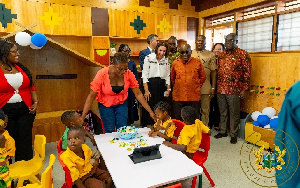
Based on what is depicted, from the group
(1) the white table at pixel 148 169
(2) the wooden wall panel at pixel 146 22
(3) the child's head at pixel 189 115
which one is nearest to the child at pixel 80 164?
(1) the white table at pixel 148 169

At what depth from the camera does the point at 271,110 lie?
3.60 meters

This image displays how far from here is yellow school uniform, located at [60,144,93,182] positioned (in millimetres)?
1588

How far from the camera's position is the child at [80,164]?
160 centimetres

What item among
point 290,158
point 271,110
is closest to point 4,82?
point 290,158

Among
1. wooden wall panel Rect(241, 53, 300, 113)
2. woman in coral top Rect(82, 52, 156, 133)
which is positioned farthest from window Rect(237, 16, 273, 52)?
woman in coral top Rect(82, 52, 156, 133)

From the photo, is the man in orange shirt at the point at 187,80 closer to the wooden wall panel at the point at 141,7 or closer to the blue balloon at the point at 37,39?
the blue balloon at the point at 37,39

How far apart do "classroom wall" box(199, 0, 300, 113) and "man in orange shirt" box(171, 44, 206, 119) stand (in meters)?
1.26

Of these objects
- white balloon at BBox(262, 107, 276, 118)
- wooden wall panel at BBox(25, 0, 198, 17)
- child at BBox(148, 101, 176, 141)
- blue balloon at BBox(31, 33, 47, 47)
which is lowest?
white balloon at BBox(262, 107, 276, 118)

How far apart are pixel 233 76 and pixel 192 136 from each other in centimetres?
193

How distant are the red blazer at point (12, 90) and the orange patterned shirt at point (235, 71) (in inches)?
108

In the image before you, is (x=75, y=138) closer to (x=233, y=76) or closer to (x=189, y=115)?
(x=189, y=115)

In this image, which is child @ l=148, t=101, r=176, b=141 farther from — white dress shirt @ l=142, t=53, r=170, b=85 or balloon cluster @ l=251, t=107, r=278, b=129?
balloon cluster @ l=251, t=107, r=278, b=129

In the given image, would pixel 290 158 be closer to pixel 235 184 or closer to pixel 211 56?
pixel 235 184

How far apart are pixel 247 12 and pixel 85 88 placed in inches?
140
